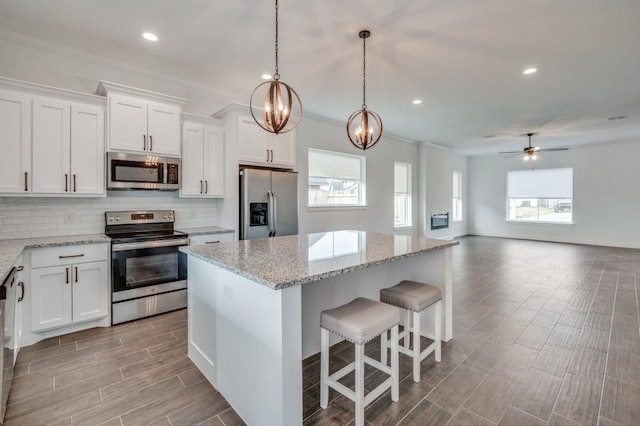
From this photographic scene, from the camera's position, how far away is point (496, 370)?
7.70 ft

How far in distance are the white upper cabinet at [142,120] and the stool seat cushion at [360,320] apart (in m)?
2.90

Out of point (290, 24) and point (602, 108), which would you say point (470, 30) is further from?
point (602, 108)

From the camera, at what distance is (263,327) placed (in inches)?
63.4

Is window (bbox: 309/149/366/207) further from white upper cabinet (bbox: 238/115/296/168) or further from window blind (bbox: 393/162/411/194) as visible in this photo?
window blind (bbox: 393/162/411/194)

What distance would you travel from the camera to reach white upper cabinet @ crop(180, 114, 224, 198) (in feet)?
12.7

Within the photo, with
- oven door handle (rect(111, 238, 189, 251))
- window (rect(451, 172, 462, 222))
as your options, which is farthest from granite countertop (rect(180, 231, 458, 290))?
window (rect(451, 172, 462, 222))

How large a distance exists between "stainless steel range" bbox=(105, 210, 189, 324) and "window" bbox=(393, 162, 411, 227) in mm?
5454

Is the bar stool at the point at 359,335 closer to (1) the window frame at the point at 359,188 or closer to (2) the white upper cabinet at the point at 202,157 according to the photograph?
(2) the white upper cabinet at the point at 202,157

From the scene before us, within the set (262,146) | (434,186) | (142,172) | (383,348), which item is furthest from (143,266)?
(434,186)

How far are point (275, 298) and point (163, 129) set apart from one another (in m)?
2.99

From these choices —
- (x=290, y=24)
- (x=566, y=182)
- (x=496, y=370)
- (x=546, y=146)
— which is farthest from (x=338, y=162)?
(x=566, y=182)

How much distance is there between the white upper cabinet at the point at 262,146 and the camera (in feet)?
13.6

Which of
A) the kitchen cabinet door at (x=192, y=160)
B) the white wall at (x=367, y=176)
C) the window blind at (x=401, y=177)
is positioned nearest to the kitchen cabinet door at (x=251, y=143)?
the kitchen cabinet door at (x=192, y=160)

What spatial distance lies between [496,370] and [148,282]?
3.42 meters
